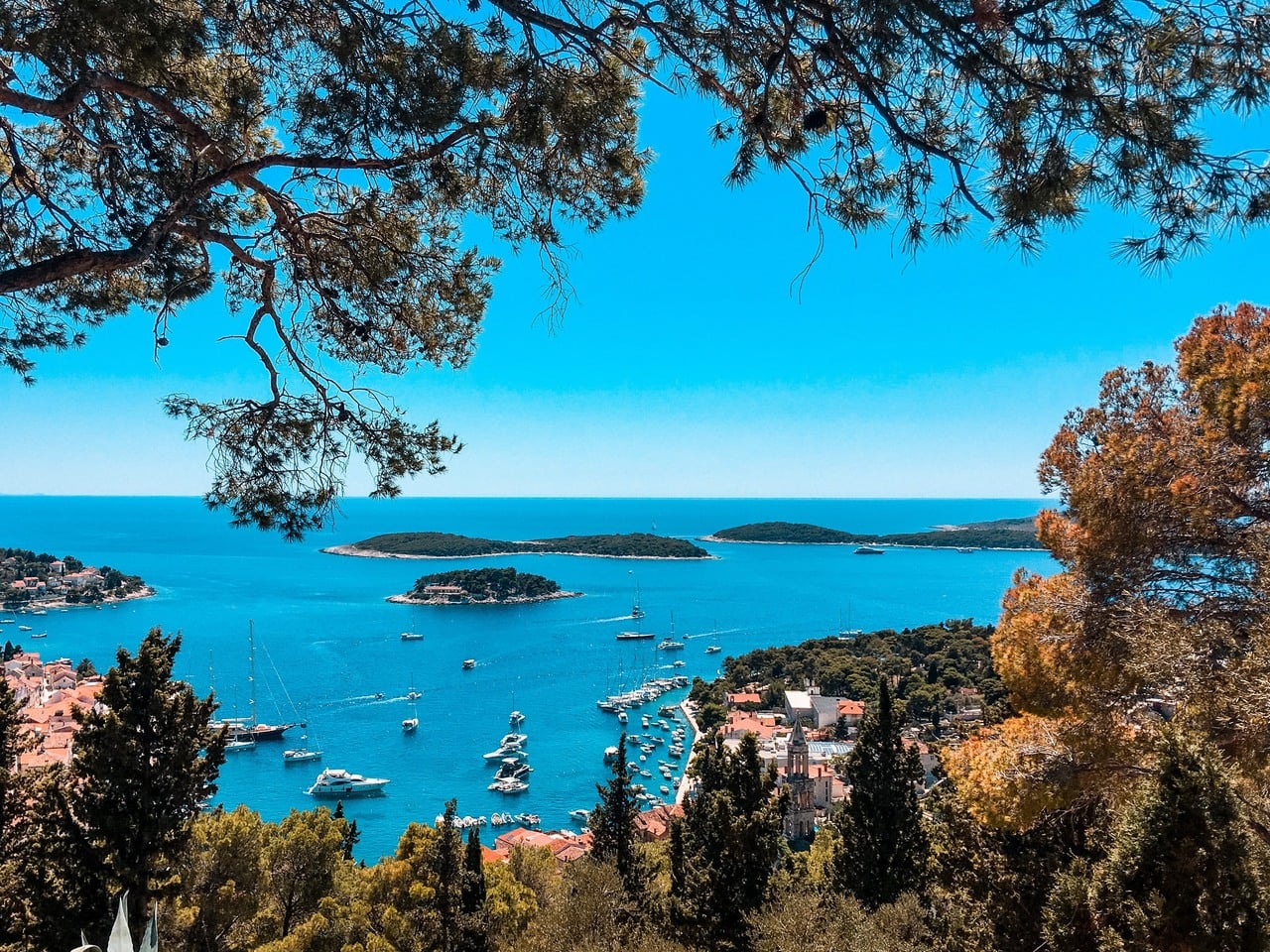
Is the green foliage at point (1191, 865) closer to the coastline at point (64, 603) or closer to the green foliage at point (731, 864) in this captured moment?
the green foliage at point (731, 864)

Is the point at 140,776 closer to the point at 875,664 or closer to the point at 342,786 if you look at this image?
the point at 342,786

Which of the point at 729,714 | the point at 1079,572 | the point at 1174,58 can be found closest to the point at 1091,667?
the point at 1079,572

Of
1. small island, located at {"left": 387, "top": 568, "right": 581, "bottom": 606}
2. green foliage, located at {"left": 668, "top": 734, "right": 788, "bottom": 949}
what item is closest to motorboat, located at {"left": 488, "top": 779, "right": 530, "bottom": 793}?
green foliage, located at {"left": 668, "top": 734, "right": 788, "bottom": 949}

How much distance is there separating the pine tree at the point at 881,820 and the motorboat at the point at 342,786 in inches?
890

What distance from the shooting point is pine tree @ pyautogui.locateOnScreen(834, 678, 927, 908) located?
10203 mm

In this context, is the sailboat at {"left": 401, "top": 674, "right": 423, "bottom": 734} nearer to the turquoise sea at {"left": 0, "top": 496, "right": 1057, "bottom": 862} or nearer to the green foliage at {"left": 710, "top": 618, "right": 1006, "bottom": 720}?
the turquoise sea at {"left": 0, "top": 496, "right": 1057, "bottom": 862}

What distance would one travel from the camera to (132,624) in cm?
5438

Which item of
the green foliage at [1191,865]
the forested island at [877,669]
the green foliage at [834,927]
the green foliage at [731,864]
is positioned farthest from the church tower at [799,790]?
the green foliage at [1191,865]

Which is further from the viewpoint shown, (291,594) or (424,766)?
(291,594)

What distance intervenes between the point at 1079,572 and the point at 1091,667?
0.69 m

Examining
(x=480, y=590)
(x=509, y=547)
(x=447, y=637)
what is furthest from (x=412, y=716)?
(x=509, y=547)

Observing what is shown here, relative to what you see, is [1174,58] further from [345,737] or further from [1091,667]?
[345,737]

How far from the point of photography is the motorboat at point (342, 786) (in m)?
27.3

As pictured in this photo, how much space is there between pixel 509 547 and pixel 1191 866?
11119 centimetres
